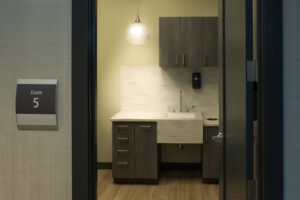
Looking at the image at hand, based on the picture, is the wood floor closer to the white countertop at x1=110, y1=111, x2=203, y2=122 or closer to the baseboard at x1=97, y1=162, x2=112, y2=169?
the baseboard at x1=97, y1=162, x2=112, y2=169

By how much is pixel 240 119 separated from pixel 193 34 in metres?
3.21

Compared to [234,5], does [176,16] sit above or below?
above

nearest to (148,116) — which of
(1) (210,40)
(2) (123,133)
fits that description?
(2) (123,133)

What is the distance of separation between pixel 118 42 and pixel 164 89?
40.2 inches

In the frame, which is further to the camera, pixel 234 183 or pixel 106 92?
pixel 106 92

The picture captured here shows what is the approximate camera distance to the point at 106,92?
515 centimetres

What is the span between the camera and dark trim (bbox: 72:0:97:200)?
4.71ft

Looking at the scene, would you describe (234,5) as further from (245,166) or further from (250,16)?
(245,166)

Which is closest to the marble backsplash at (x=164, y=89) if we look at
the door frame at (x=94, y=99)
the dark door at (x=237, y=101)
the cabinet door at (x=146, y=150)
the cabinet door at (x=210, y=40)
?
the cabinet door at (x=210, y=40)

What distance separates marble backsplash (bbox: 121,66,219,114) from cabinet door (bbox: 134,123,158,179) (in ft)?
2.59

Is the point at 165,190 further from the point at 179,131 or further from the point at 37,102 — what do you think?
the point at 37,102

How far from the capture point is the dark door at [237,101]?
1.38 m

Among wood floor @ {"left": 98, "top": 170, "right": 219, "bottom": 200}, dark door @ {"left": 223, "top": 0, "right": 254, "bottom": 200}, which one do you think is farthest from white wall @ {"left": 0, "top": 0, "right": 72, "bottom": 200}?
wood floor @ {"left": 98, "top": 170, "right": 219, "bottom": 200}

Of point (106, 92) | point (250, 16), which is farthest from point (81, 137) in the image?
point (106, 92)
